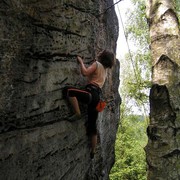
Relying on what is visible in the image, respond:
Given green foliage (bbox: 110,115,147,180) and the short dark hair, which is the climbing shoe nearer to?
the short dark hair

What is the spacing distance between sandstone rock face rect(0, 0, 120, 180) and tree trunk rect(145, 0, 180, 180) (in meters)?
1.14

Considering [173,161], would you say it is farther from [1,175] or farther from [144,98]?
[144,98]

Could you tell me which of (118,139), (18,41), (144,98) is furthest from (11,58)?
(118,139)

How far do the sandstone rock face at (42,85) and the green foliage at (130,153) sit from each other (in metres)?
15.7

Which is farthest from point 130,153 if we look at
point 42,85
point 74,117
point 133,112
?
point 42,85

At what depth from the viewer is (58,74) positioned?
4.01 metres

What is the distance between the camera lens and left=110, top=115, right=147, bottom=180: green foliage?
20.0 m

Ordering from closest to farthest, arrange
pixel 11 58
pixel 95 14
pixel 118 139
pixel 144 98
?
pixel 11 58 → pixel 95 14 → pixel 144 98 → pixel 118 139

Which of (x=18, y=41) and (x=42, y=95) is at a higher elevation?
(x=18, y=41)

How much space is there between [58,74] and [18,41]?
2.75 ft

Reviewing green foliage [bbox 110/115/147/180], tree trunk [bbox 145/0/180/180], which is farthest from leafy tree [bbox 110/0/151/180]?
tree trunk [bbox 145/0/180/180]

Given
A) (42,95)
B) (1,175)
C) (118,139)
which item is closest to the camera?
(1,175)

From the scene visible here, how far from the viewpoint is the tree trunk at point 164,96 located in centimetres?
402

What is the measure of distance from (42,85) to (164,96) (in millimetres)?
1889
